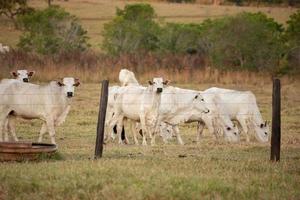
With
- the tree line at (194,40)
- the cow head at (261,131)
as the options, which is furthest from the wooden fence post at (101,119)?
the tree line at (194,40)

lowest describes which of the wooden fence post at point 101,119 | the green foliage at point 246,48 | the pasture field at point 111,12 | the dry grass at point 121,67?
the wooden fence post at point 101,119

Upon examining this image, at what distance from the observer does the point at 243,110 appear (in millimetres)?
24969

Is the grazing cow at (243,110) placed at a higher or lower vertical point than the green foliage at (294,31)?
lower

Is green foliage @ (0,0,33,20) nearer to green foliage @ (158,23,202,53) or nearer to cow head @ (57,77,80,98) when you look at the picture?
green foliage @ (158,23,202,53)

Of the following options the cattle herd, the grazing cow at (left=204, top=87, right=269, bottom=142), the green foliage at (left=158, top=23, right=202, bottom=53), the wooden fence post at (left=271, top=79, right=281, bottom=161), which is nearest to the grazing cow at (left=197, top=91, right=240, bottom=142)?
the cattle herd

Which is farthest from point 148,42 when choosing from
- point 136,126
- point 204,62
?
point 136,126

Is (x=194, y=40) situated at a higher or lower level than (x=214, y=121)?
higher

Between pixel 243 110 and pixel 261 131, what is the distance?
1.08 meters

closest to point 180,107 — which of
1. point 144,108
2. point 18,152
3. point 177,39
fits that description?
point 144,108

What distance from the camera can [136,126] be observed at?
78.2 feet

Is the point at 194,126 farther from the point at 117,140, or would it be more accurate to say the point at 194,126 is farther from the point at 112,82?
the point at 112,82

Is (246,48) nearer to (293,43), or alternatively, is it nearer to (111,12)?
(293,43)

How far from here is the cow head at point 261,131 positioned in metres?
24.0

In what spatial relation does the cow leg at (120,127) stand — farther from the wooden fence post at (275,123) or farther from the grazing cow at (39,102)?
the wooden fence post at (275,123)
